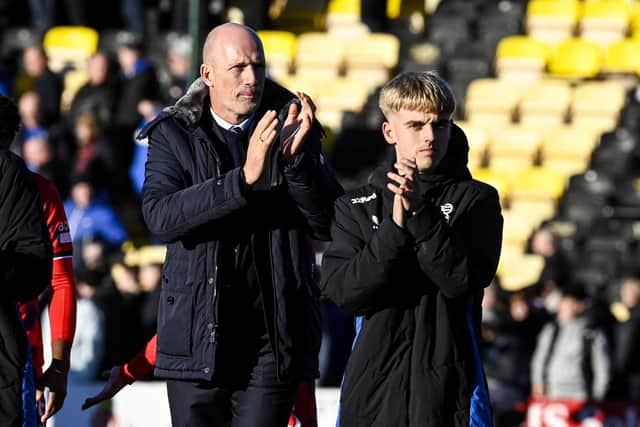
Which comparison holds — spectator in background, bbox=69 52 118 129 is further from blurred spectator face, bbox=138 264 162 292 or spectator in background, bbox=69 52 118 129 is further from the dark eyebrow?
the dark eyebrow

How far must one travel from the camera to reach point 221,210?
5746 millimetres

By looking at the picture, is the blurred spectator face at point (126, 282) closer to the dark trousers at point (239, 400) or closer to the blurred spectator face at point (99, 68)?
the blurred spectator face at point (99, 68)

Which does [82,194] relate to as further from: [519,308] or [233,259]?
[233,259]

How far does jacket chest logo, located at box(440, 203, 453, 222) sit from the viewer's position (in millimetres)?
5418

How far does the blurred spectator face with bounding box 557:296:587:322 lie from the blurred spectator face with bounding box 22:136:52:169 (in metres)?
4.79

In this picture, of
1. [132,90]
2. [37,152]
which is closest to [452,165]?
[37,152]

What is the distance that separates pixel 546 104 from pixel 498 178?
1200 mm

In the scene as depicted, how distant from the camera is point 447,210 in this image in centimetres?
543

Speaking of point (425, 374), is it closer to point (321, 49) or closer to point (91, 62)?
point (91, 62)

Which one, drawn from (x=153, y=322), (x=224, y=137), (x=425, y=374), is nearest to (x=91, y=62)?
(x=153, y=322)

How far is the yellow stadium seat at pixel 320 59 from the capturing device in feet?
57.1

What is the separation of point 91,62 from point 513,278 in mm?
4677

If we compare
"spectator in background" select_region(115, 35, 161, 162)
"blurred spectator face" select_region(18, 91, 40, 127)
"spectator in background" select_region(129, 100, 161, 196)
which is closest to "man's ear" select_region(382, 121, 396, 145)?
"spectator in background" select_region(129, 100, 161, 196)

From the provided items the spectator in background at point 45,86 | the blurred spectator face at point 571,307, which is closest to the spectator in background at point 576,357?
the blurred spectator face at point 571,307
